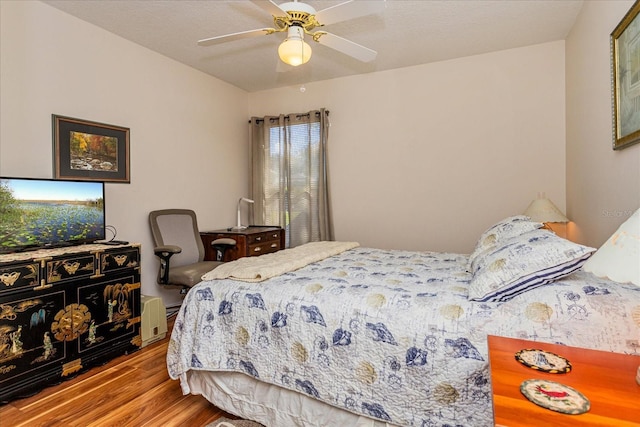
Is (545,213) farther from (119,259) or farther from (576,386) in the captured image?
(119,259)

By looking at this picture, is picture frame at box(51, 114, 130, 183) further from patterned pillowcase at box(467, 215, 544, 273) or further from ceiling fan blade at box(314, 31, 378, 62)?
patterned pillowcase at box(467, 215, 544, 273)

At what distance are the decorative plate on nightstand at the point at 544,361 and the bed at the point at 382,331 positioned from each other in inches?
11.3

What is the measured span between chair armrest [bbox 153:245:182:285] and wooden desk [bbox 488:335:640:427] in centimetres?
267

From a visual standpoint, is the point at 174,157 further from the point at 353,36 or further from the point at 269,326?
the point at 269,326

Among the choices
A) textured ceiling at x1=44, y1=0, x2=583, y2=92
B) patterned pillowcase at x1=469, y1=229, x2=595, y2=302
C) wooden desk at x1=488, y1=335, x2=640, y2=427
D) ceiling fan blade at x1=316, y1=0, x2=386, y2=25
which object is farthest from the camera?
textured ceiling at x1=44, y1=0, x2=583, y2=92

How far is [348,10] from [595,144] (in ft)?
6.32

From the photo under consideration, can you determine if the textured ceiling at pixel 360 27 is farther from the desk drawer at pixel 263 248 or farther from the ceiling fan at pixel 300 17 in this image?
the desk drawer at pixel 263 248

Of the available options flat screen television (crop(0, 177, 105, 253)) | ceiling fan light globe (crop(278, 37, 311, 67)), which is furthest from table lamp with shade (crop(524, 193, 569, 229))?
flat screen television (crop(0, 177, 105, 253))

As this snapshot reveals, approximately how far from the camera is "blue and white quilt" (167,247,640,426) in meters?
1.32

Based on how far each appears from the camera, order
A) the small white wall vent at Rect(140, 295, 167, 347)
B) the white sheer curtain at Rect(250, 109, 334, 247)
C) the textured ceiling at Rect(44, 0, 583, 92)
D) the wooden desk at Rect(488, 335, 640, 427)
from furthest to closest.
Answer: the white sheer curtain at Rect(250, 109, 334, 247)
the small white wall vent at Rect(140, 295, 167, 347)
the textured ceiling at Rect(44, 0, 583, 92)
the wooden desk at Rect(488, 335, 640, 427)

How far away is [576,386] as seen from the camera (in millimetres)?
882

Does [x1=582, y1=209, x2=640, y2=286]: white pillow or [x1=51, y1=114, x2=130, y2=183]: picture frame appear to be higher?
[x1=51, y1=114, x2=130, y2=183]: picture frame

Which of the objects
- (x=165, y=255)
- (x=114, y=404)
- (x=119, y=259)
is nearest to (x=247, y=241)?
(x=165, y=255)

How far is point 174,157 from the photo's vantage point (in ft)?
12.2
